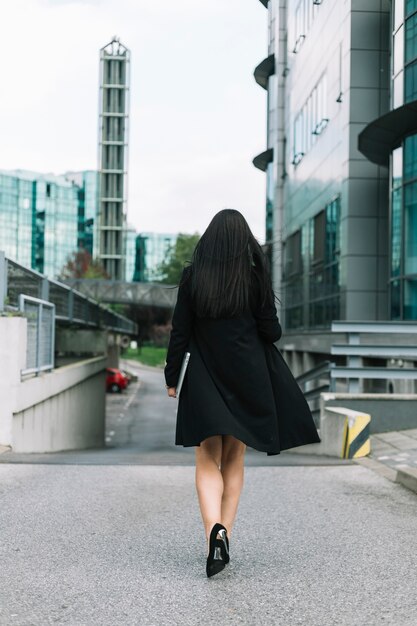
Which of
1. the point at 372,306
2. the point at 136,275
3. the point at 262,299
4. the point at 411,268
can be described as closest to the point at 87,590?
the point at 262,299

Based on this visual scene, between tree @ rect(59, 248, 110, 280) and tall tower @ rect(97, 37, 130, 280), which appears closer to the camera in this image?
tree @ rect(59, 248, 110, 280)

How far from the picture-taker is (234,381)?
442 centimetres

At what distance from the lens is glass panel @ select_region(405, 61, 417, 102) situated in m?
19.2

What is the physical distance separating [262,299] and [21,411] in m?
7.02

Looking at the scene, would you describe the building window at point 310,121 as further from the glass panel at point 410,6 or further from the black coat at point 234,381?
the black coat at point 234,381

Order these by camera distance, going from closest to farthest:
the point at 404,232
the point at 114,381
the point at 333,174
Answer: the point at 404,232 → the point at 333,174 → the point at 114,381

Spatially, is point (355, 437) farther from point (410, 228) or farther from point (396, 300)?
point (396, 300)

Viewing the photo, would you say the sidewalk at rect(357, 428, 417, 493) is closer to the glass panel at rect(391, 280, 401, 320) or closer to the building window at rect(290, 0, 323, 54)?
the glass panel at rect(391, 280, 401, 320)

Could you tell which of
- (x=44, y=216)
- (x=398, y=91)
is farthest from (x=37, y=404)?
(x=44, y=216)

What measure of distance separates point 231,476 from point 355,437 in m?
5.48

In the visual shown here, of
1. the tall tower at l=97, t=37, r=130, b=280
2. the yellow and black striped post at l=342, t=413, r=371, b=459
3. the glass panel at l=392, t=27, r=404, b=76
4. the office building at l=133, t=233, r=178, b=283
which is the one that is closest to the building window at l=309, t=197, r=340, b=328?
the glass panel at l=392, t=27, r=404, b=76

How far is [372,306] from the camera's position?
24.0 m

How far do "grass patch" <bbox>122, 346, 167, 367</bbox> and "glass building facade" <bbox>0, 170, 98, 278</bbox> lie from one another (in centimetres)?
2825

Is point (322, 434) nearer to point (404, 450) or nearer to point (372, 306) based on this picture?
point (404, 450)
